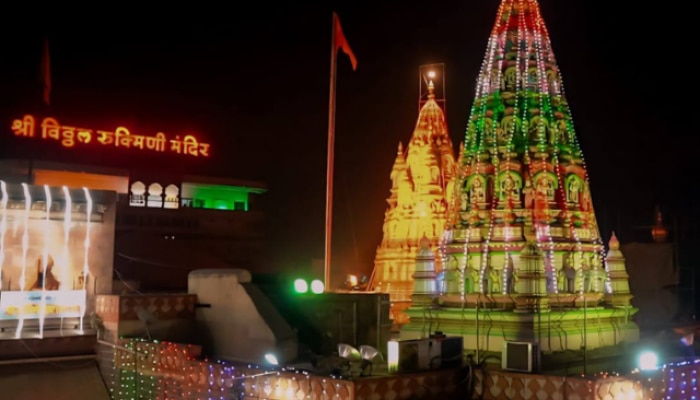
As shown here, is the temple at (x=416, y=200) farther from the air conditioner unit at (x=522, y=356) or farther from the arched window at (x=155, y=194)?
the air conditioner unit at (x=522, y=356)

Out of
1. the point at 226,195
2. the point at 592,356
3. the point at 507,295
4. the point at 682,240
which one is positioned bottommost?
the point at 592,356

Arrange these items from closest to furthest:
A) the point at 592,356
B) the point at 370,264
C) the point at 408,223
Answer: the point at 592,356 → the point at 408,223 → the point at 370,264

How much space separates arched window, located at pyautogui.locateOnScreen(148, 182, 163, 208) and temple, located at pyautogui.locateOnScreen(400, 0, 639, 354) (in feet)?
76.9

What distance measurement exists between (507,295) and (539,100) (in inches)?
231

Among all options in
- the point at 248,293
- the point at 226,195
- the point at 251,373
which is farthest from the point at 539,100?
the point at 226,195

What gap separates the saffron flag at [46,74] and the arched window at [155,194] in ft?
24.0

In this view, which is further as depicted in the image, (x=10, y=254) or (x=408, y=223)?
(x=408, y=223)

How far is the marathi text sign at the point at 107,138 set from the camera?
122ft

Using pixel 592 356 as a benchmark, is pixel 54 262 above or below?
above

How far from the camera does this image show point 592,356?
60.9ft

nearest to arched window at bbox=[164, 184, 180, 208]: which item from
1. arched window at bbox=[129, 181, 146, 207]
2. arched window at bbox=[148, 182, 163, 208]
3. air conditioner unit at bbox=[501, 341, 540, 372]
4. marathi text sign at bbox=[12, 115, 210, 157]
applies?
arched window at bbox=[148, 182, 163, 208]

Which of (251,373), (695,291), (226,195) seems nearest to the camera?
(251,373)

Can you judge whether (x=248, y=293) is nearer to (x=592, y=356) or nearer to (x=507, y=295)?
(x=507, y=295)

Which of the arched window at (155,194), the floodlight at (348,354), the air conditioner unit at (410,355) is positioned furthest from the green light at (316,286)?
the arched window at (155,194)
